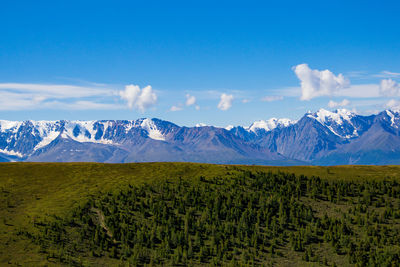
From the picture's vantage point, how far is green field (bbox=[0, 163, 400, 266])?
120062 mm

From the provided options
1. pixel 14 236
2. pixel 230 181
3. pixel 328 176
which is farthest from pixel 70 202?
pixel 328 176

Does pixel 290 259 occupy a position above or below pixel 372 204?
below

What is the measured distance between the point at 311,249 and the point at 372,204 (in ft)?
146

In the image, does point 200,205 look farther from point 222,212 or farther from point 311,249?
point 311,249

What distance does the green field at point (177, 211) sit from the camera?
12006 centimetres

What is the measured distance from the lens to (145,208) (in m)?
148

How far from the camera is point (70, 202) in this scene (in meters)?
148

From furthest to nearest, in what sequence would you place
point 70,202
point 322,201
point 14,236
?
1. point 322,201
2. point 70,202
3. point 14,236

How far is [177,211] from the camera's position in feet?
487

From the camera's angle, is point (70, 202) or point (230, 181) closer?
point (70, 202)

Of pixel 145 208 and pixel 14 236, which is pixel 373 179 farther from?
pixel 14 236

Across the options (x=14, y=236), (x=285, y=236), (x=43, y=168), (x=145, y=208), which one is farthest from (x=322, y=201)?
(x=43, y=168)

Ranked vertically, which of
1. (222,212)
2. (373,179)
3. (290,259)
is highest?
(373,179)


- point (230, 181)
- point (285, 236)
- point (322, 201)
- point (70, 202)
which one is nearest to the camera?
point (285, 236)
